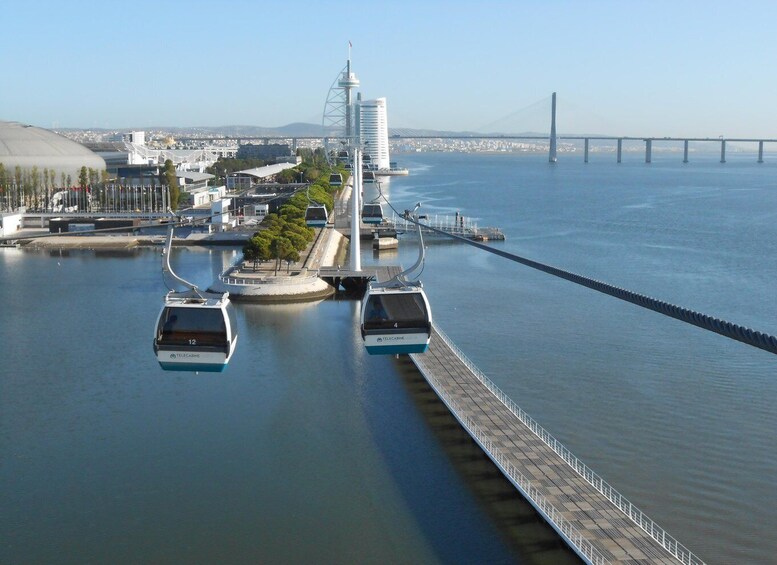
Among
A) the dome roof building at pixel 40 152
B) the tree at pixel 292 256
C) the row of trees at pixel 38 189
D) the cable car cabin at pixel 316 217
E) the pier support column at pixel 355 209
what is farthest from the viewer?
the dome roof building at pixel 40 152

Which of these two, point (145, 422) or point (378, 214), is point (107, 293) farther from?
point (145, 422)

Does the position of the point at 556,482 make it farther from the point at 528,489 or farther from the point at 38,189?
the point at 38,189

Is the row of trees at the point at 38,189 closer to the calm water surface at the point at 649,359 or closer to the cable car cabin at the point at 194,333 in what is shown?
the calm water surface at the point at 649,359

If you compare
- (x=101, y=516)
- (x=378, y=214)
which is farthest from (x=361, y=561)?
(x=378, y=214)

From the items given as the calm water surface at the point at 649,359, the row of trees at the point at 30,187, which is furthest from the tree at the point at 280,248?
the row of trees at the point at 30,187

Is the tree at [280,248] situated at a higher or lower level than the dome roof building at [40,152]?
lower

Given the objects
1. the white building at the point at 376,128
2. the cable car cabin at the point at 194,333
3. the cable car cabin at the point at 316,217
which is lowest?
the cable car cabin at the point at 194,333
